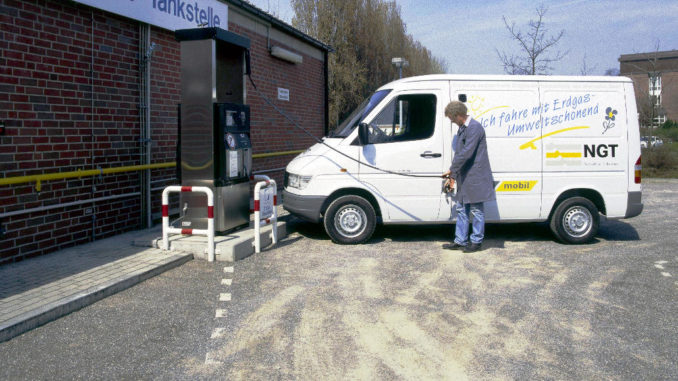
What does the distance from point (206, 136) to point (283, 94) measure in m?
7.11

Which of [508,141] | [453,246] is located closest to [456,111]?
[508,141]

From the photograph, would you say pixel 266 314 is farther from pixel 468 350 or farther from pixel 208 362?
pixel 468 350

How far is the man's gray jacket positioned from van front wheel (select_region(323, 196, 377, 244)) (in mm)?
1332

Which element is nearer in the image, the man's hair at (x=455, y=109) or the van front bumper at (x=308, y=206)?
the man's hair at (x=455, y=109)

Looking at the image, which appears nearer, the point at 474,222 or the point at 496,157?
the point at 474,222

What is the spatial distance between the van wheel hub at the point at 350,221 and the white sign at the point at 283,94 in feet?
22.2

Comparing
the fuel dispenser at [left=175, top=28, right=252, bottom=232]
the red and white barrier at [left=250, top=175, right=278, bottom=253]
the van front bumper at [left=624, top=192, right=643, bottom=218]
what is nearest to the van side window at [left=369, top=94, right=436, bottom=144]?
the red and white barrier at [left=250, top=175, right=278, bottom=253]

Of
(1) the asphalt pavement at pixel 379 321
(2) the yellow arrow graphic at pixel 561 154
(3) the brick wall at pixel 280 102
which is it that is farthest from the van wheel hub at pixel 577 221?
(3) the brick wall at pixel 280 102

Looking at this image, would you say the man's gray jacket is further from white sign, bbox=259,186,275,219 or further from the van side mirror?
white sign, bbox=259,186,275,219

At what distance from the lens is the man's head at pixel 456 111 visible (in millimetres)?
7734

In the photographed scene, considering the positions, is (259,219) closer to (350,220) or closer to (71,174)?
(350,220)

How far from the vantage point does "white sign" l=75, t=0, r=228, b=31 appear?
26.3 feet

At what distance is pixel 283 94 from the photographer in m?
14.6

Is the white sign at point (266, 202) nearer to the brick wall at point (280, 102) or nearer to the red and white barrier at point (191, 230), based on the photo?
the red and white barrier at point (191, 230)
